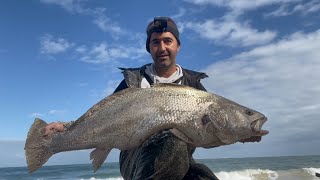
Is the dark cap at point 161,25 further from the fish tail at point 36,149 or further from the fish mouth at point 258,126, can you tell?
the fish tail at point 36,149

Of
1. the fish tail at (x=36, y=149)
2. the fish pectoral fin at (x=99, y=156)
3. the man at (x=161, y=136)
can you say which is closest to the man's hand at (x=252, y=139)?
the man at (x=161, y=136)

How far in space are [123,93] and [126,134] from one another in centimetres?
48

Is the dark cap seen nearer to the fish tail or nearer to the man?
the man

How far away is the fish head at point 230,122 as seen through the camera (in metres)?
4.18

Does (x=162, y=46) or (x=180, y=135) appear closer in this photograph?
(x=180, y=135)

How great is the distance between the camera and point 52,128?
4422mm

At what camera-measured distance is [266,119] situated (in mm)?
4477

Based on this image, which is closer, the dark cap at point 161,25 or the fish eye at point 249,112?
the fish eye at point 249,112

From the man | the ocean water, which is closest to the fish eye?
the man

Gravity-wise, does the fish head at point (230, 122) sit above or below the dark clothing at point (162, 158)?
above

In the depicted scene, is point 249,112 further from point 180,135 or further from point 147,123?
point 147,123

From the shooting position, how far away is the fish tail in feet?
14.3

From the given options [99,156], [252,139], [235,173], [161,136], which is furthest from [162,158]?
[235,173]

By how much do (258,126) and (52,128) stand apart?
90.5 inches
